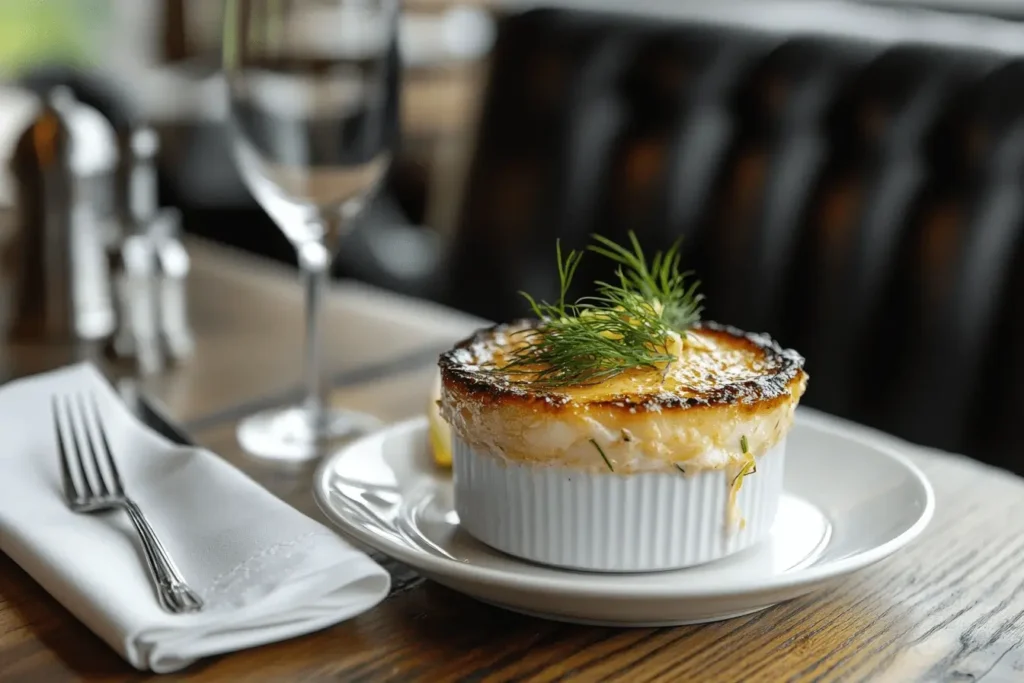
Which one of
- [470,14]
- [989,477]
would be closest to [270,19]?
[989,477]

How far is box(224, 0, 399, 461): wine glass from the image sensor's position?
97 centimetres

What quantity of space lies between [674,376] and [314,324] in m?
0.41

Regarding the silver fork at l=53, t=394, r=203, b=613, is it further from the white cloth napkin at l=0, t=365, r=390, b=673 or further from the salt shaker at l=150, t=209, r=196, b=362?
the salt shaker at l=150, t=209, r=196, b=362

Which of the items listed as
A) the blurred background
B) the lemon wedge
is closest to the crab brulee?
the lemon wedge

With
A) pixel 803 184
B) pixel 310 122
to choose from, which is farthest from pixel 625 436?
pixel 803 184

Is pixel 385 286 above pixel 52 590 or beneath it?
beneath

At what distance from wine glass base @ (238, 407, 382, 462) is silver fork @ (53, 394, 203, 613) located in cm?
13

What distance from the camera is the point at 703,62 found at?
5.54 ft

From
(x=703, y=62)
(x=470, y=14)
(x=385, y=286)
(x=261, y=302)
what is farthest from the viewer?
(x=470, y=14)

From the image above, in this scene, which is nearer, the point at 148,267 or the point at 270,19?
the point at 270,19

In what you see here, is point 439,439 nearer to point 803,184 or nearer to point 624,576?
point 624,576

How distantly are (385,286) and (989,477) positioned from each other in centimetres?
171

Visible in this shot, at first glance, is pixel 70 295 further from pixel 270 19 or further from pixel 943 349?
pixel 943 349

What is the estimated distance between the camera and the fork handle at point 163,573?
632 millimetres
